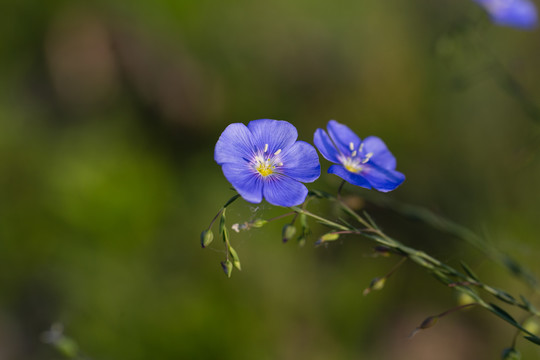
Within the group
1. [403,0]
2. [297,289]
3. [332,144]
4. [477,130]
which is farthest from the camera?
[403,0]

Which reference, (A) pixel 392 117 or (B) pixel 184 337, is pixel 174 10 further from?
(B) pixel 184 337

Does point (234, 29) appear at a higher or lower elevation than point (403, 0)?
lower

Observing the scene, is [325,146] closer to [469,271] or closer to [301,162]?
[301,162]

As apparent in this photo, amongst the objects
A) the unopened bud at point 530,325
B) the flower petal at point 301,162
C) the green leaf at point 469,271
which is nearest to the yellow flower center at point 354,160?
the flower petal at point 301,162

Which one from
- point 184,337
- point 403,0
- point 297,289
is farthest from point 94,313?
point 403,0

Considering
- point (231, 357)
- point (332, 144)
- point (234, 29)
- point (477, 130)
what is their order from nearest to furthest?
point (332, 144) < point (231, 357) < point (477, 130) < point (234, 29)

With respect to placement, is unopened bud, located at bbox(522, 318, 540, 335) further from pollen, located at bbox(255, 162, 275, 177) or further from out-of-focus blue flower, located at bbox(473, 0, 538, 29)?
out-of-focus blue flower, located at bbox(473, 0, 538, 29)

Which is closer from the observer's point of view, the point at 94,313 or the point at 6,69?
the point at 94,313

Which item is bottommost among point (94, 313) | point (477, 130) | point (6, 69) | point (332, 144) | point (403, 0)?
point (94, 313)
